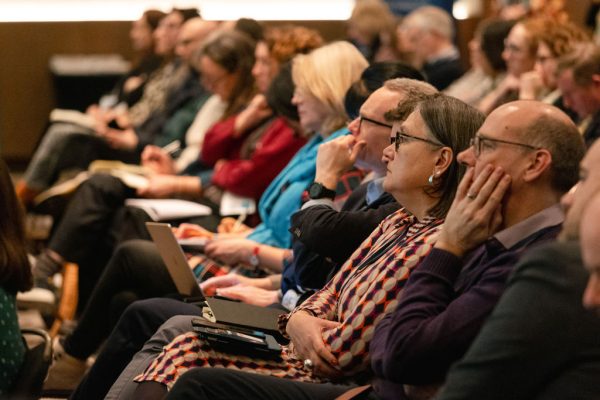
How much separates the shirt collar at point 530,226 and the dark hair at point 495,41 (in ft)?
11.7

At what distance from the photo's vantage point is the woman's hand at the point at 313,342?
8.00 feet

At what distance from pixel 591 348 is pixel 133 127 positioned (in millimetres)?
5273

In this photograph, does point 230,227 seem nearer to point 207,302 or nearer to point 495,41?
point 207,302

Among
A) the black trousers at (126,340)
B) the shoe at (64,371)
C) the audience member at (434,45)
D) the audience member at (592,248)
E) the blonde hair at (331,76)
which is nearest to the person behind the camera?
the audience member at (592,248)

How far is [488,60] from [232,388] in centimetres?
380

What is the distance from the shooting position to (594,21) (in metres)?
7.26

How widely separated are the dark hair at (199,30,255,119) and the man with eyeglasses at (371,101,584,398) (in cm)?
312

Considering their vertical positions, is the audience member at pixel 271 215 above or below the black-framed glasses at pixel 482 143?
below

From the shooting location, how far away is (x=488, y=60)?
226 inches

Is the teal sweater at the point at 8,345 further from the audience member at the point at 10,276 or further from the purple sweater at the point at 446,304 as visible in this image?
the purple sweater at the point at 446,304

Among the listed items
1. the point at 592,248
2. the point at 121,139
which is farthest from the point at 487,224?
the point at 121,139

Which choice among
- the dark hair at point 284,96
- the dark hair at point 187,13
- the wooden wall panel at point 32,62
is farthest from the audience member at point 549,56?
the wooden wall panel at point 32,62

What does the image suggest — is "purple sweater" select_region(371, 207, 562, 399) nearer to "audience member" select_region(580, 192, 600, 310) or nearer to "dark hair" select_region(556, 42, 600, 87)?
"audience member" select_region(580, 192, 600, 310)

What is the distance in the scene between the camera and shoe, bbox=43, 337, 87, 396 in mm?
3865
